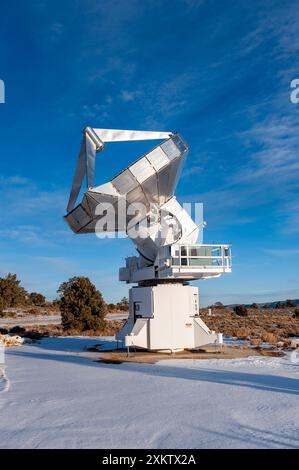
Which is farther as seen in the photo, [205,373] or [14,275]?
[14,275]

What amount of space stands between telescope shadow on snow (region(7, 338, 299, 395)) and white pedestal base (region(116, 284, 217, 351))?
2229 mm

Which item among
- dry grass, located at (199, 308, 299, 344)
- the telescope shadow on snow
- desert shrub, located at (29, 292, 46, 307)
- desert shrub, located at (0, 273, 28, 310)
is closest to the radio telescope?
the telescope shadow on snow

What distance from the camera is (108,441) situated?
591 cm

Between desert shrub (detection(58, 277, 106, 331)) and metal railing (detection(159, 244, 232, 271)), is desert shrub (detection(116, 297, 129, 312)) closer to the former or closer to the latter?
desert shrub (detection(58, 277, 106, 331))

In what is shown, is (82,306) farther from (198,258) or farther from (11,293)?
(11,293)

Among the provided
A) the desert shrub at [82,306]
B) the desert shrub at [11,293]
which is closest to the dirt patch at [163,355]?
the desert shrub at [82,306]

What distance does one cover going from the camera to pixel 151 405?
320 inches

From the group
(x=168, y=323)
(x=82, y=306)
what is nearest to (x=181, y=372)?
(x=168, y=323)

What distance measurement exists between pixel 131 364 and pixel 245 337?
1194 centimetres

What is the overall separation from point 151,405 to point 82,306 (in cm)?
2153

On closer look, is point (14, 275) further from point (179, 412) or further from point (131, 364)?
point (179, 412)

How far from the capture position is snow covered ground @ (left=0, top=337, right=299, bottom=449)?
5996 millimetres

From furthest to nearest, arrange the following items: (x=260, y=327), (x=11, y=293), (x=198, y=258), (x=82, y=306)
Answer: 1. (x=11, y=293)
2. (x=260, y=327)
3. (x=82, y=306)
4. (x=198, y=258)
